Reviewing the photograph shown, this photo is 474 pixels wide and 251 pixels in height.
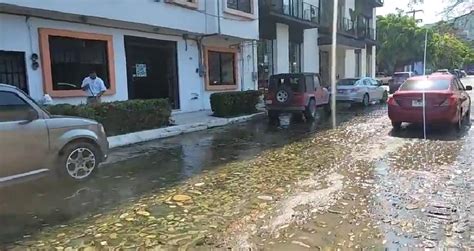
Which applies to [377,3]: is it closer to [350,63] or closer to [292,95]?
[350,63]

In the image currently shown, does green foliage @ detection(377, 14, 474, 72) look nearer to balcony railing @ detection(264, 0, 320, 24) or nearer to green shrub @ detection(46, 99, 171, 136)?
balcony railing @ detection(264, 0, 320, 24)

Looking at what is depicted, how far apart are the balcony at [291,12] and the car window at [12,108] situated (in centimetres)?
1717

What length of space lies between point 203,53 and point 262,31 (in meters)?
5.55

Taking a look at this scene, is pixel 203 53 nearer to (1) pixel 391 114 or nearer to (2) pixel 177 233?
(1) pixel 391 114

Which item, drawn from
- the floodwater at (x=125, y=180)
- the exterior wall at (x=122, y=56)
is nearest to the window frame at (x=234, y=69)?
the exterior wall at (x=122, y=56)

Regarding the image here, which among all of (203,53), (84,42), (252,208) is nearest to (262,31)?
(203,53)

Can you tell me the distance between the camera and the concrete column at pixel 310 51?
90.9 ft

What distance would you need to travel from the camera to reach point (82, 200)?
590 cm

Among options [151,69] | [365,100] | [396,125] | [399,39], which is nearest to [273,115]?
[396,125]

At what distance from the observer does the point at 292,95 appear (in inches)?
587

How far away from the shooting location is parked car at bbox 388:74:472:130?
10.6 metres

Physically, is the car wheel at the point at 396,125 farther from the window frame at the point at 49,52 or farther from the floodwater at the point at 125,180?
the window frame at the point at 49,52

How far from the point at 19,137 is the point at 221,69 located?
578 inches

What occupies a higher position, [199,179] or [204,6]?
[204,6]
